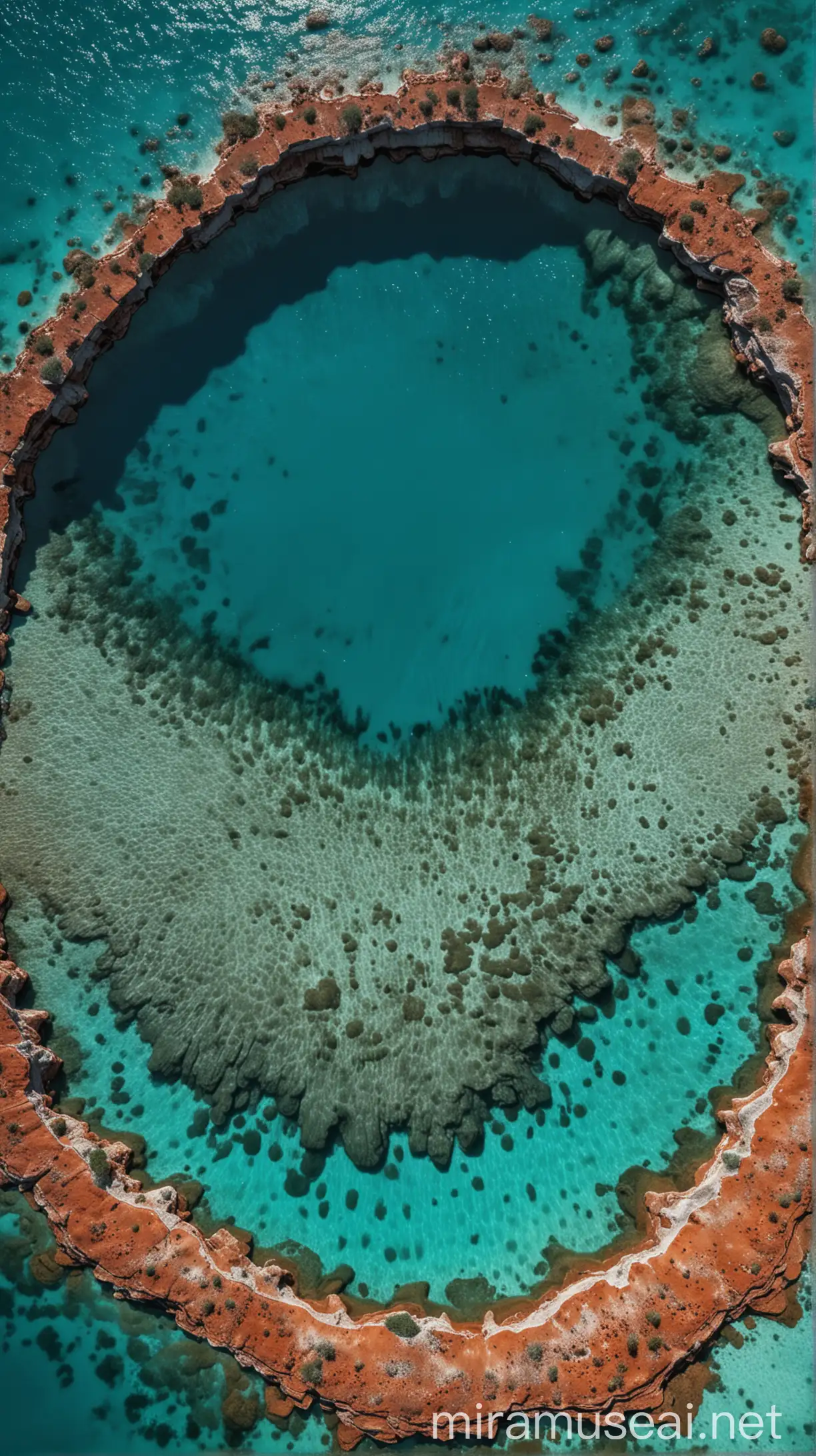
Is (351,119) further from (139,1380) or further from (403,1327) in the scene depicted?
(139,1380)

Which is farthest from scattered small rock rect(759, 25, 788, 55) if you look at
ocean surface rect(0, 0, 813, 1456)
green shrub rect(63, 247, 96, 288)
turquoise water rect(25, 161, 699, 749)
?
green shrub rect(63, 247, 96, 288)

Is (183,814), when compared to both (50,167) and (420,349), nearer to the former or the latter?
(420,349)

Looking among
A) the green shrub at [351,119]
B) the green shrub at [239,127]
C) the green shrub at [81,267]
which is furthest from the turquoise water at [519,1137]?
the green shrub at [351,119]

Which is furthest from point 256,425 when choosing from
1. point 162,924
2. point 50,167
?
point 162,924

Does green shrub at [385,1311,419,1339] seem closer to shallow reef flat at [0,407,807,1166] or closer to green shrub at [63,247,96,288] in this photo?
shallow reef flat at [0,407,807,1166]

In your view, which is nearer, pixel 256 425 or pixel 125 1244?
pixel 125 1244
